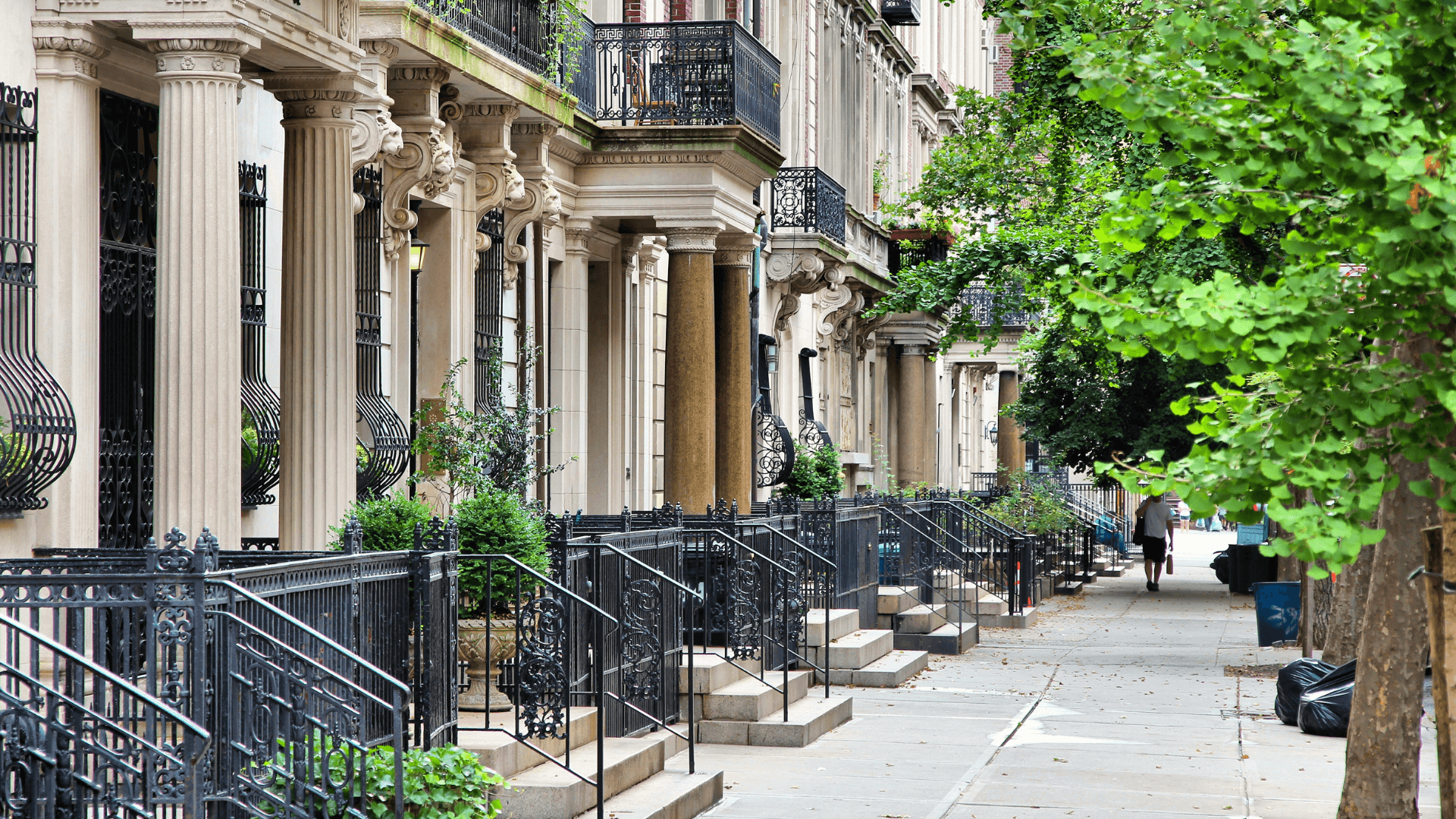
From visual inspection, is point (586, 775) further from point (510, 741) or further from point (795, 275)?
point (795, 275)

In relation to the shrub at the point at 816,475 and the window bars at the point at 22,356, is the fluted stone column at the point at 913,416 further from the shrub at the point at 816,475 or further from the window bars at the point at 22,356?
the window bars at the point at 22,356

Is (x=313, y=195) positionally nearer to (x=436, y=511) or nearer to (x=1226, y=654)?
(x=436, y=511)

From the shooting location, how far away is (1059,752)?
40.7 feet

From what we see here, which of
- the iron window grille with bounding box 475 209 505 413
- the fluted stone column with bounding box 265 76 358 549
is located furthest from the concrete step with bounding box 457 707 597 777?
the iron window grille with bounding box 475 209 505 413

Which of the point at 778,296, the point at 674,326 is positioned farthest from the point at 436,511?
the point at 778,296

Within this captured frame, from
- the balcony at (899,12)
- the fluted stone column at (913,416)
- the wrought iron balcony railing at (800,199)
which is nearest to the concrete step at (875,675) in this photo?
the wrought iron balcony railing at (800,199)

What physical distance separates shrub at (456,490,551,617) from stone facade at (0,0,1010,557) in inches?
48.9

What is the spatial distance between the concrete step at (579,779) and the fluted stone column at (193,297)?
2178 millimetres

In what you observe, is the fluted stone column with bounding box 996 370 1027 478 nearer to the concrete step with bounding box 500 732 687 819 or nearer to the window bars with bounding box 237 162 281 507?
the window bars with bounding box 237 162 281 507

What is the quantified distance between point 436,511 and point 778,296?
12628 millimetres

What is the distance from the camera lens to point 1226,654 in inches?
790

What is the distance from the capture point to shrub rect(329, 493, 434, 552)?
9.46 meters

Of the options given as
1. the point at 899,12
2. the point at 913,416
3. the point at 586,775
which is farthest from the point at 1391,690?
the point at 913,416

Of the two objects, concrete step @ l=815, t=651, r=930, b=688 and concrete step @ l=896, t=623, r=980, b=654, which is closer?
concrete step @ l=815, t=651, r=930, b=688
